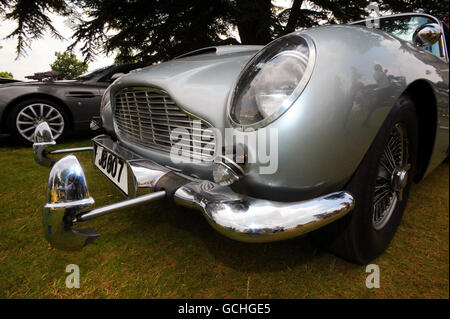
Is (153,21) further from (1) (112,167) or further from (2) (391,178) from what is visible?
(2) (391,178)

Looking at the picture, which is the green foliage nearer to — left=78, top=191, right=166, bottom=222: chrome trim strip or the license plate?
the license plate

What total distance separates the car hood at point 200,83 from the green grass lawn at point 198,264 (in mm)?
707

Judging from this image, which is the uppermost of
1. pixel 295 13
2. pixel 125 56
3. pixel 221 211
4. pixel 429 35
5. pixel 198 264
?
pixel 295 13

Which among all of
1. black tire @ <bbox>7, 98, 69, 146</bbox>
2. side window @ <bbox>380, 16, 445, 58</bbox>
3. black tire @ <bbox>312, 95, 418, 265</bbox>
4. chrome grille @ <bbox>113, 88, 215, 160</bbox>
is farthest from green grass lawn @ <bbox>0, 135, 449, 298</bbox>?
black tire @ <bbox>7, 98, 69, 146</bbox>

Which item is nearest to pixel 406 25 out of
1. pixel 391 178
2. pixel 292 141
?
Result: pixel 391 178

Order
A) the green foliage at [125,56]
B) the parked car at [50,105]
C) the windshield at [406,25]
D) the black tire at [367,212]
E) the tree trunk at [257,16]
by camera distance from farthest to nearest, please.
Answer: the green foliage at [125,56]
the tree trunk at [257,16]
the parked car at [50,105]
the windshield at [406,25]
the black tire at [367,212]

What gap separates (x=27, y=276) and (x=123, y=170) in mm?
655

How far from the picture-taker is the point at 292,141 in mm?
910

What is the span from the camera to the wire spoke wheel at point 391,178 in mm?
1323

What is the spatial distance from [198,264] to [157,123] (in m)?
0.75

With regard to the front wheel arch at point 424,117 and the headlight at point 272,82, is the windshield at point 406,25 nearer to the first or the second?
the front wheel arch at point 424,117

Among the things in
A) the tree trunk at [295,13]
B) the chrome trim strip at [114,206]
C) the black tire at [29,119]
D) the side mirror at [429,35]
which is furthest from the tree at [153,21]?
the chrome trim strip at [114,206]

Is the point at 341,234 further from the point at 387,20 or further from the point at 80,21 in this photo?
the point at 80,21

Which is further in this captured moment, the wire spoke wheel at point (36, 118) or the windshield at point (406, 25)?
the wire spoke wheel at point (36, 118)
